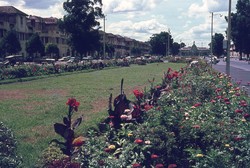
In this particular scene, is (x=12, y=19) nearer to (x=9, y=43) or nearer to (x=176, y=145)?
(x=9, y=43)

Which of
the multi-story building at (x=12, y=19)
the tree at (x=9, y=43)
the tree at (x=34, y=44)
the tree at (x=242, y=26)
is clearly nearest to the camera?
the tree at (x=9, y=43)

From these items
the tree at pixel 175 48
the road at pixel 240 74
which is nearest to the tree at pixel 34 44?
the road at pixel 240 74

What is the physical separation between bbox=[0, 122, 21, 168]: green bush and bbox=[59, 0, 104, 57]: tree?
58613 millimetres

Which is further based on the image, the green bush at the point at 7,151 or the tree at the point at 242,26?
the tree at the point at 242,26

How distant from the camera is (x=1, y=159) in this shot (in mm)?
3707

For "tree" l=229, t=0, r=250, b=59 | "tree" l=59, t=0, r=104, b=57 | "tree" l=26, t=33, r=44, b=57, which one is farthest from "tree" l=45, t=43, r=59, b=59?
"tree" l=229, t=0, r=250, b=59

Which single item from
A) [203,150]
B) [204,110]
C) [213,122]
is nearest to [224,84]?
[204,110]

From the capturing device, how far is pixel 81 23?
62.6m

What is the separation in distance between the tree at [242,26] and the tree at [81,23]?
23107mm

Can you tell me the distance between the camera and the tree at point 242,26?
71.5 metres

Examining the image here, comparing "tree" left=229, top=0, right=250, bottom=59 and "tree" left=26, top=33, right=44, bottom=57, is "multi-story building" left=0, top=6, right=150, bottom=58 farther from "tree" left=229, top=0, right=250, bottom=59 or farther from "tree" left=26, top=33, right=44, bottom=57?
"tree" left=229, top=0, right=250, bottom=59

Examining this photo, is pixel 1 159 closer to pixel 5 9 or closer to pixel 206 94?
pixel 206 94

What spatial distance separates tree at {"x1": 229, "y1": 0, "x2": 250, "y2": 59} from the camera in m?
71.5

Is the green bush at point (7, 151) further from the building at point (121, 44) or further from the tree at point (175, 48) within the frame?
the tree at point (175, 48)
